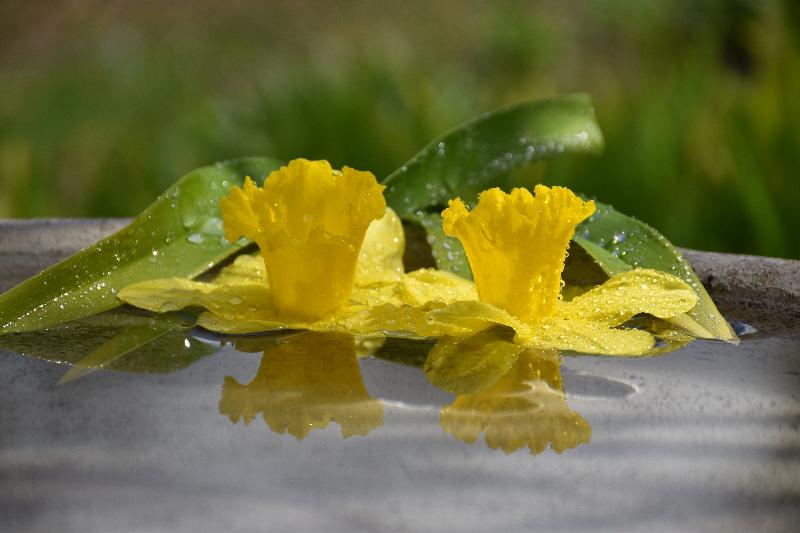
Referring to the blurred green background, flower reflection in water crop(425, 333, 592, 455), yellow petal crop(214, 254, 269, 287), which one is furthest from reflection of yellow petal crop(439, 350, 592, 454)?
the blurred green background

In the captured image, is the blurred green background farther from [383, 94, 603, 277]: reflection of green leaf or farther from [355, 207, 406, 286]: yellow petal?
[355, 207, 406, 286]: yellow petal

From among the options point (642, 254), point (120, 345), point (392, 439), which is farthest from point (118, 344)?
point (642, 254)

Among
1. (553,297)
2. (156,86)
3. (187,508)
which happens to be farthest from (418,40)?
(187,508)

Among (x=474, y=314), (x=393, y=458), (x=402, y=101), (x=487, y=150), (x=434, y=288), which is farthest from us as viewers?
(x=402, y=101)

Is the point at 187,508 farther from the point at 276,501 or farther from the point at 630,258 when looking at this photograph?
the point at 630,258

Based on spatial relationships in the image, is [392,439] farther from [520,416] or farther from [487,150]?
[487,150]

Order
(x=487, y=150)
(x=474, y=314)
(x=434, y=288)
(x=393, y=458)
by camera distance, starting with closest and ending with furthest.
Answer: (x=393, y=458) < (x=474, y=314) < (x=434, y=288) < (x=487, y=150)
